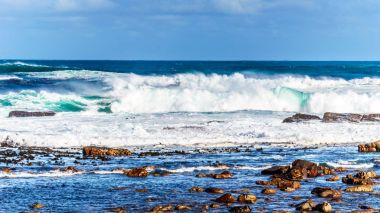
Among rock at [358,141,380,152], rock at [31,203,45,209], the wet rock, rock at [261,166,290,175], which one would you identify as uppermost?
rock at [358,141,380,152]

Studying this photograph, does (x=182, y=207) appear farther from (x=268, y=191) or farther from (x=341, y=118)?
(x=341, y=118)

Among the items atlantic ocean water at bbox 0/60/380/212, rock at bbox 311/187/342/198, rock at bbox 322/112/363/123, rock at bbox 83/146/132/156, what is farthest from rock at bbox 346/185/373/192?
rock at bbox 322/112/363/123

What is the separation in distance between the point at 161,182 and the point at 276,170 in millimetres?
3943

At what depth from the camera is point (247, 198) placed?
1773 cm

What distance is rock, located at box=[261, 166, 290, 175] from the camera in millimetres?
22516

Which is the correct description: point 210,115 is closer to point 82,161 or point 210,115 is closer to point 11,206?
point 82,161

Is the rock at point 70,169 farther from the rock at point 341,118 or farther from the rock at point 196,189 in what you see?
the rock at point 341,118

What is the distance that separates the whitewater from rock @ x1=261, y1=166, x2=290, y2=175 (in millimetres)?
9886

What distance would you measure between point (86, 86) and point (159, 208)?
53978 mm

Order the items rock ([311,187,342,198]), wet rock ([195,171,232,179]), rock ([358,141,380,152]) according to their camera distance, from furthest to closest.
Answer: rock ([358,141,380,152]), wet rock ([195,171,232,179]), rock ([311,187,342,198])

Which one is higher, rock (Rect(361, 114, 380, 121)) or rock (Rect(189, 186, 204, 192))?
rock (Rect(361, 114, 380, 121))

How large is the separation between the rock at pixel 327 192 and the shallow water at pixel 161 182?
17 centimetres

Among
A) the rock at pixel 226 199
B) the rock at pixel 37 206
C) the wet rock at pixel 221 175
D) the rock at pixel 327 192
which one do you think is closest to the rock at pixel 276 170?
the wet rock at pixel 221 175

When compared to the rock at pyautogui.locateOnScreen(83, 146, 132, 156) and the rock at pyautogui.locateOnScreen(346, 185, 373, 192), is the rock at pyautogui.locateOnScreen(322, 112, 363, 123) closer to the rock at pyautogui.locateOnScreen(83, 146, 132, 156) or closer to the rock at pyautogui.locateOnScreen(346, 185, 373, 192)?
the rock at pyautogui.locateOnScreen(83, 146, 132, 156)
